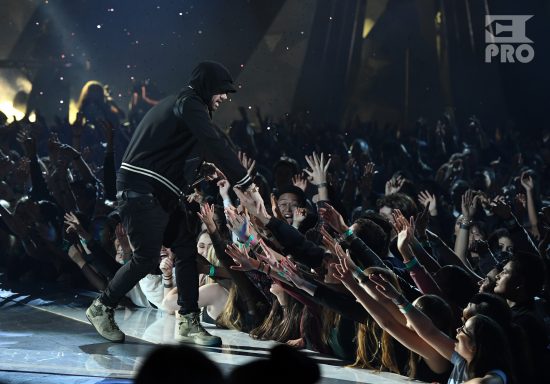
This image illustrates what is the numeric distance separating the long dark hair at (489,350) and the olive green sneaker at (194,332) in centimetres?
175

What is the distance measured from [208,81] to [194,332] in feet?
4.45

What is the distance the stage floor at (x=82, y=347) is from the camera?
4.19 meters

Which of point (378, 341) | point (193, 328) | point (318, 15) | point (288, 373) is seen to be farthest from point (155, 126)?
point (318, 15)

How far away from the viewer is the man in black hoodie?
4477 millimetres

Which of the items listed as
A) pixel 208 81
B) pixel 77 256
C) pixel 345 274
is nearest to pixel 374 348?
pixel 345 274

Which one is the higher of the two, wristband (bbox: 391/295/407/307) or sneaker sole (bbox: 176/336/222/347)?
wristband (bbox: 391/295/407/307)

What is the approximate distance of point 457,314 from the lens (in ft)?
13.9

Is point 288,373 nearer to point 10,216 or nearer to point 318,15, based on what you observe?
point 10,216

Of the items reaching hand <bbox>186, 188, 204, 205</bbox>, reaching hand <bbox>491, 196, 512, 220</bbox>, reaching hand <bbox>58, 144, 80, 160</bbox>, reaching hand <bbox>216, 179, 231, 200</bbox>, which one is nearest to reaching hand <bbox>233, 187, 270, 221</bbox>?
reaching hand <bbox>216, 179, 231, 200</bbox>

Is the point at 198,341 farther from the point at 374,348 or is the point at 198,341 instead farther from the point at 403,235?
the point at 403,235

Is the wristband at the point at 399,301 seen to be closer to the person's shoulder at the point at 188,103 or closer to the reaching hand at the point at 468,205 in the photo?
the person's shoulder at the point at 188,103

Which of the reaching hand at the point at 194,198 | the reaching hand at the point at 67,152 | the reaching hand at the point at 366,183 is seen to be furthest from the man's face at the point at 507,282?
the reaching hand at the point at 67,152

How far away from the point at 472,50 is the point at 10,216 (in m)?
10.9

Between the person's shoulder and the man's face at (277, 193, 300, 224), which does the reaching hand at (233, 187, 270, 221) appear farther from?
the man's face at (277, 193, 300, 224)
